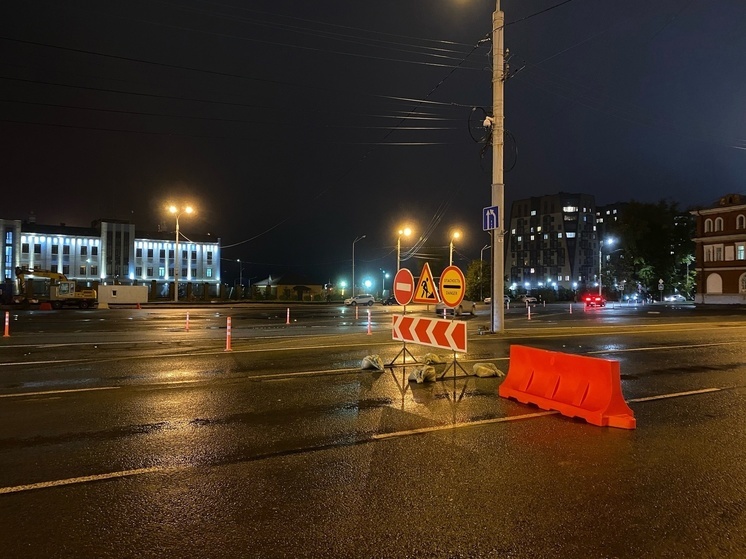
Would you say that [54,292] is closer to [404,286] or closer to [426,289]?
[404,286]

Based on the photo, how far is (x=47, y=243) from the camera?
88.3 meters

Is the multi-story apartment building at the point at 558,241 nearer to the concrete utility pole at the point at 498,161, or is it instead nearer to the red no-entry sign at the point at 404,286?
the concrete utility pole at the point at 498,161

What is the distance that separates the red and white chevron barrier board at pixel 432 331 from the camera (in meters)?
9.60

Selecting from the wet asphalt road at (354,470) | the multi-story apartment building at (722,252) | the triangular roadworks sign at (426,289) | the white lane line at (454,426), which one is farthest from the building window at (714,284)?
the white lane line at (454,426)

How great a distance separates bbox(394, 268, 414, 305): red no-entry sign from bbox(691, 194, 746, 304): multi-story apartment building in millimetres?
69551

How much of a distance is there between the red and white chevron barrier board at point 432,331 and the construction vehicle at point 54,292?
142 feet

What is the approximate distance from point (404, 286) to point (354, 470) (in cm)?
707

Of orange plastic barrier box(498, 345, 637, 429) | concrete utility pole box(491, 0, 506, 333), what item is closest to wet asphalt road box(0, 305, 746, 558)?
orange plastic barrier box(498, 345, 637, 429)

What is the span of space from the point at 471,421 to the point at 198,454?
3525mm

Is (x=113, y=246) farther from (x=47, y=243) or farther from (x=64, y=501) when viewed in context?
(x=64, y=501)

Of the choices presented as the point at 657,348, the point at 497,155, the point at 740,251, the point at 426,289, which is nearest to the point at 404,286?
the point at 426,289

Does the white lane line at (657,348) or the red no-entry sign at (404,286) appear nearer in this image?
the red no-entry sign at (404,286)

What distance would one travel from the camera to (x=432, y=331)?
10320 millimetres

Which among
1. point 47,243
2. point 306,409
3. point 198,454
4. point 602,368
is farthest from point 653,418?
point 47,243
